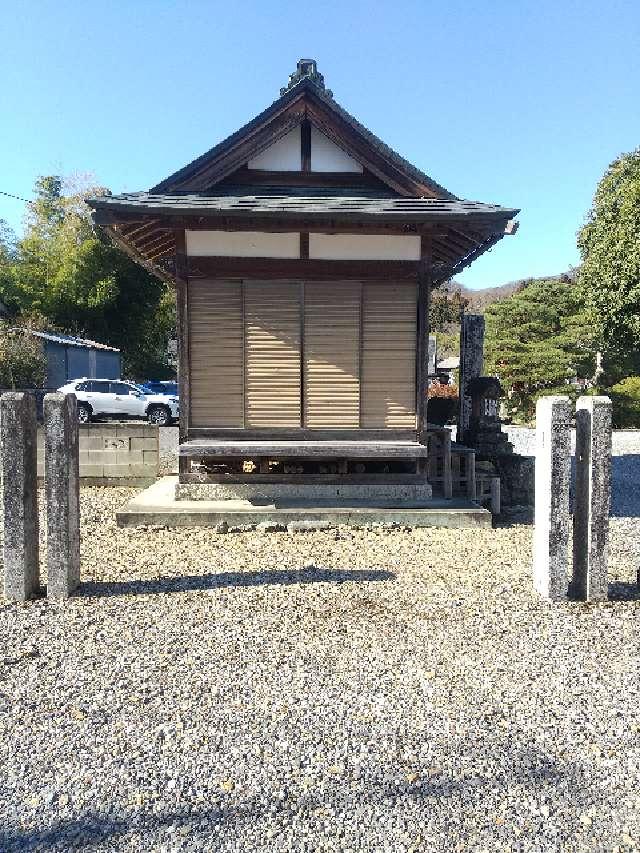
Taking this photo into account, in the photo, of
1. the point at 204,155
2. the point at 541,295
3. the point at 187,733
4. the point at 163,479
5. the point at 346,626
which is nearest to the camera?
the point at 187,733

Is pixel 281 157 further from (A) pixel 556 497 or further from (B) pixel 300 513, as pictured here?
(A) pixel 556 497

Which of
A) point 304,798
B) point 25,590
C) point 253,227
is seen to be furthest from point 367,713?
point 253,227

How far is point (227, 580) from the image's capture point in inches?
199

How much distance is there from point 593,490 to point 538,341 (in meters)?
20.9

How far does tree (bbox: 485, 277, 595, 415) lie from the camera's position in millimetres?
22734

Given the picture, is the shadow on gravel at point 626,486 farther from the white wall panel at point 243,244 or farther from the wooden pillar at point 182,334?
the wooden pillar at point 182,334

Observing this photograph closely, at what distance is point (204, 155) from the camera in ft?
23.4

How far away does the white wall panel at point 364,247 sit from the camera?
7.00 m

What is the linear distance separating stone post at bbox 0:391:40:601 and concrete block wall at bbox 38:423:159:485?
475 centimetres

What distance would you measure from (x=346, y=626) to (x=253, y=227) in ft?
15.4

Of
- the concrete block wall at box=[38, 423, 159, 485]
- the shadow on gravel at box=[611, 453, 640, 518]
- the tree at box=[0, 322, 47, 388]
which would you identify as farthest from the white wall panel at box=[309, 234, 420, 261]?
the tree at box=[0, 322, 47, 388]

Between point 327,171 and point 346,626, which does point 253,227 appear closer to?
point 327,171

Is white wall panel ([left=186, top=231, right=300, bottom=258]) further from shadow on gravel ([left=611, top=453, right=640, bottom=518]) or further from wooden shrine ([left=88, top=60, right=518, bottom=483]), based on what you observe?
shadow on gravel ([left=611, top=453, right=640, bottom=518])

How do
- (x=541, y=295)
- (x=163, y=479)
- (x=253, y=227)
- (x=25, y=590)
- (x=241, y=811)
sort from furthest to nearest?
(x=541, y=295), (x=163, y=479), (x=253, y=227), (x=25, y=590), (x=241, y=811)
